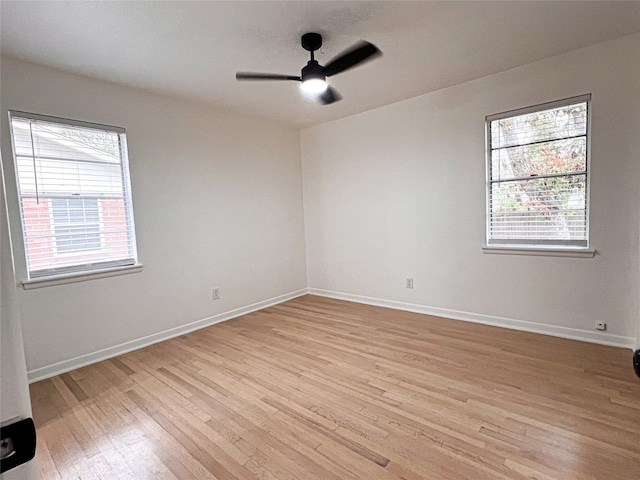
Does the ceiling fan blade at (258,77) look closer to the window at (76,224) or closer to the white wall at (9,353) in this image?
the window at (76,224)

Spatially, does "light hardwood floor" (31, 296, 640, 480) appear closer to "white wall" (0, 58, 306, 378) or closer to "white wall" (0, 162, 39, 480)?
"white wall" (0, 58, 306, 378)

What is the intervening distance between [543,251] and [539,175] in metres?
0.75

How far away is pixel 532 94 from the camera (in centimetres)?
310

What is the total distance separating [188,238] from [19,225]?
1464mm

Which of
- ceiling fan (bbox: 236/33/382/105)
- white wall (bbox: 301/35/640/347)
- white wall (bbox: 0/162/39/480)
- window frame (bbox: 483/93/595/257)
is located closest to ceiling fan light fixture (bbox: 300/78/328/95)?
ceiling fan (bbox: 236/33/382/105)

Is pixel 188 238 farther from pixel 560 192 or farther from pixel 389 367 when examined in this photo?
pixel 560 192

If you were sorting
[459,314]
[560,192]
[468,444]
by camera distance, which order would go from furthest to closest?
[459,314], [560,192], [468,444]

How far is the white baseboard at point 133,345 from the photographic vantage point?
2768 millimetres

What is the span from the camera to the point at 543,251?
123 inches

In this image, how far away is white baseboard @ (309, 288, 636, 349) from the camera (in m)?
2.89

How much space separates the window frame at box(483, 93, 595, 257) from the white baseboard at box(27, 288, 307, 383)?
120 inches

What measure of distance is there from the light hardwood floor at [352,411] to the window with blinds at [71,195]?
1.02 metres

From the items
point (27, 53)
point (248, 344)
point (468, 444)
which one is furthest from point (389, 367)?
point (27, 53)

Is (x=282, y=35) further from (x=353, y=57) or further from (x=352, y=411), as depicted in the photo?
(x=352, y=411)
